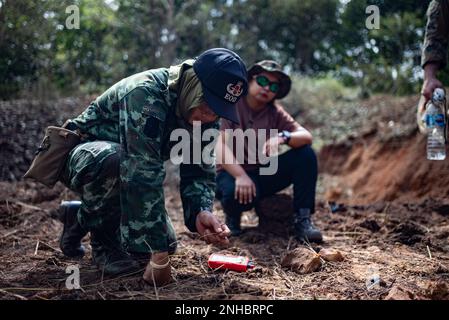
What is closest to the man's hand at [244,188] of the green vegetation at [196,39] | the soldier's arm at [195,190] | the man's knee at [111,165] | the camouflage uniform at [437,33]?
the soldier's arm at [195,190]

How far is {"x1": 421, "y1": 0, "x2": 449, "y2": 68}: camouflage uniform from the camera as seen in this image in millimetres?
3621

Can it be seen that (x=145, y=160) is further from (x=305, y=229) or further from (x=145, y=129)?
(x=305, y=229)

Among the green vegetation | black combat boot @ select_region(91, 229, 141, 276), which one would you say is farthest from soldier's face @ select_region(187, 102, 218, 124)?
the green vegetation

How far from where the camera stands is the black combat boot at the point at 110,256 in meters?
2.55

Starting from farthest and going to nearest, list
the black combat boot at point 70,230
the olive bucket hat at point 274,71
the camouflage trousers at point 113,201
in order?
the olive bucket hat at point 274,71
the black combat boot at point 70,230
the camouflage trousers at point 113,201

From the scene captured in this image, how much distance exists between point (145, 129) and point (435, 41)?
276 cm

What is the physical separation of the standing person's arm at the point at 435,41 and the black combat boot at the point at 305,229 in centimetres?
142

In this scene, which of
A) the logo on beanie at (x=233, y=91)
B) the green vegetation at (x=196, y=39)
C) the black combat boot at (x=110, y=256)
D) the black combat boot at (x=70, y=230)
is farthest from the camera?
the green vegetation at (x=196, y=39)

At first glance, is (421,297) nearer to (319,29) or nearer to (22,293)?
(22,293)

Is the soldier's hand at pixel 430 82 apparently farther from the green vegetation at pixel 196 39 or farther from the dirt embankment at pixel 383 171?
the dirt embankment at pixel 383 171

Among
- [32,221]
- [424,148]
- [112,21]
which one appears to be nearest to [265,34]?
[112,21]

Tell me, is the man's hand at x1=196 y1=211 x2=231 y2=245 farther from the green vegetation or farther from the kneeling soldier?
the green vegetation

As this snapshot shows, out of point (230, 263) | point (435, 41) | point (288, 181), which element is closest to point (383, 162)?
point (435, 41)
